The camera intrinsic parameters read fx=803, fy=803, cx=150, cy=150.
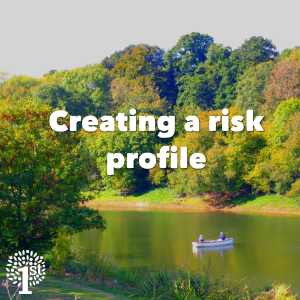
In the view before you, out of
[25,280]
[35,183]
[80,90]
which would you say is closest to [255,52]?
[80,90]

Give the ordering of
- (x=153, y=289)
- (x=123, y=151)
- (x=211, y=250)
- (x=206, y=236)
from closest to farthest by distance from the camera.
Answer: (x=153, y=289) < (x=211, y=250) < (x=206, y=236) < (x=123, y=151)

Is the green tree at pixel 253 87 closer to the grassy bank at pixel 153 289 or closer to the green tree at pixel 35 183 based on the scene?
the green tree at pixel 35 183

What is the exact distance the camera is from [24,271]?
55.5ft

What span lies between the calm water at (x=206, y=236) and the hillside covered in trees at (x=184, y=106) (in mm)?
3763

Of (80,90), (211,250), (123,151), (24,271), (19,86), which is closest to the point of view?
(24,271)

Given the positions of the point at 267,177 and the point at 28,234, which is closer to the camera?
the point at 28,234

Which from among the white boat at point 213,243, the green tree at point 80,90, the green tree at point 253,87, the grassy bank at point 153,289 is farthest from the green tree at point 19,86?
the grassy bank at point 153,289

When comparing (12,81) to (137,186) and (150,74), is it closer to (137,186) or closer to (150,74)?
(150,74)

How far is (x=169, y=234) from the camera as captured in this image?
130ft

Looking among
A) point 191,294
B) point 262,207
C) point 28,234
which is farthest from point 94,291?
point 262,207

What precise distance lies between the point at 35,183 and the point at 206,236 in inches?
734

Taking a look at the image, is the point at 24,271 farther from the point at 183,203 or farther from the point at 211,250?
the point at 183,203

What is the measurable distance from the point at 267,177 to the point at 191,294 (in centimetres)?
3453

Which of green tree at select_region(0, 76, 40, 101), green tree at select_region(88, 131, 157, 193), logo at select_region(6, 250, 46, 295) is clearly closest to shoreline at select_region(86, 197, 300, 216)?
green tree at select_region(88, 131, 157, 193)
